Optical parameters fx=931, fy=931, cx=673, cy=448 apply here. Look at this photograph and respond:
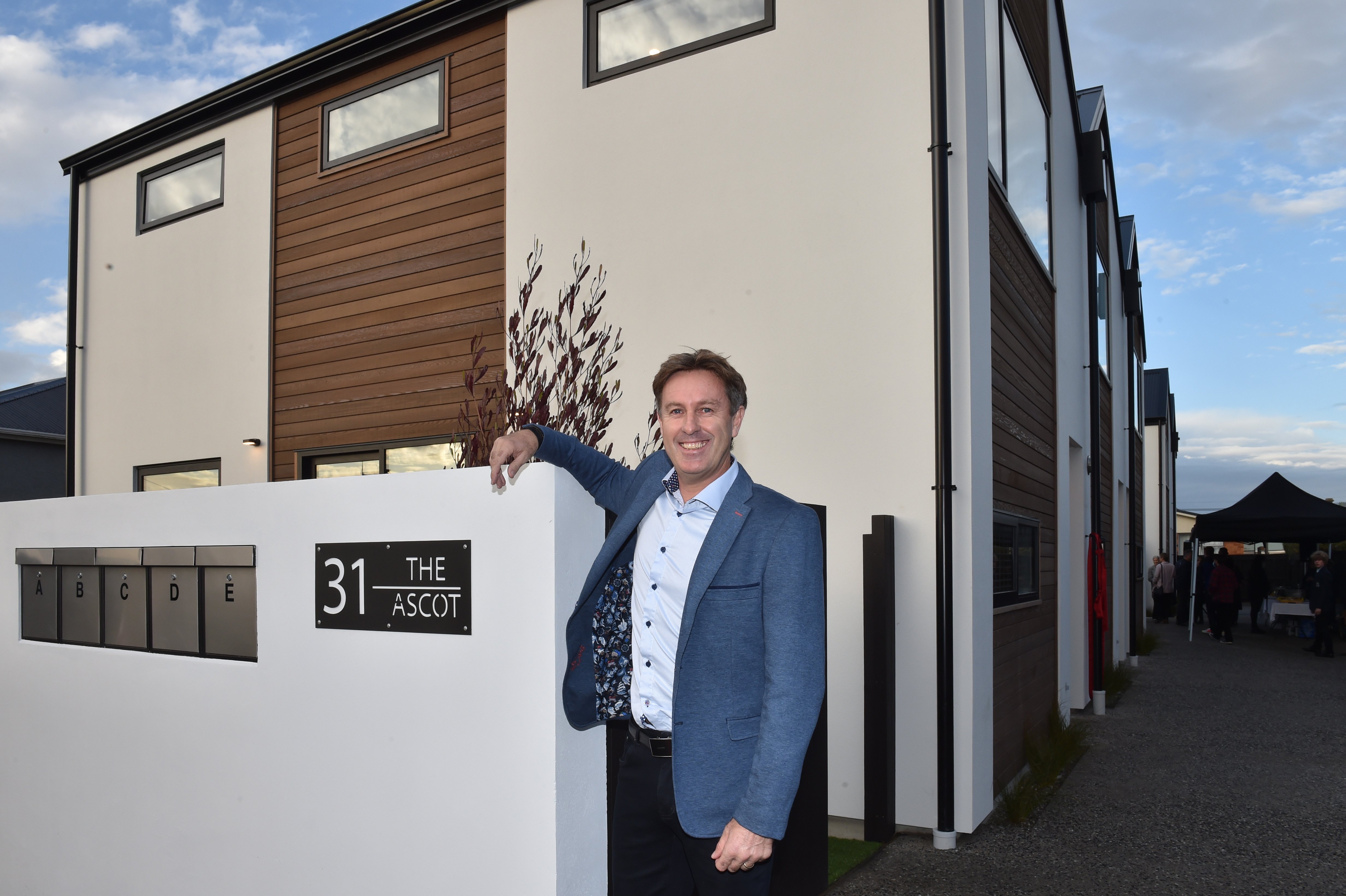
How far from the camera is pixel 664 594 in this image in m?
2.32

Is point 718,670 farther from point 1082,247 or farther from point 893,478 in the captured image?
point 1082,247

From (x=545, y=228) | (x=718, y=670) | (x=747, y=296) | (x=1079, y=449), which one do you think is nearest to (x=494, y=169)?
(x=545, y=228)

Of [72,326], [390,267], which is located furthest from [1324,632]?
[72,326]

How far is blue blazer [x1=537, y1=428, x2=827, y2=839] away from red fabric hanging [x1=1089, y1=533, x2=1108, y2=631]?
799 cm

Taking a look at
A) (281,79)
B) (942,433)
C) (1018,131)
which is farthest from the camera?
(281,79)

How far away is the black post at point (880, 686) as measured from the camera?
482 centimetres

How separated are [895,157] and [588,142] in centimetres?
237

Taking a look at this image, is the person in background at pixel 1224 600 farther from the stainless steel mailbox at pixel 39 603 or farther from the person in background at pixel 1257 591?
the stainless steel mailbox at pixel 39 603

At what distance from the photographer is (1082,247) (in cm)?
1051

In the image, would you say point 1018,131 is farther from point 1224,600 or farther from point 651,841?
point 1224,600

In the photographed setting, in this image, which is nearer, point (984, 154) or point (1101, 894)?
point (1101, 894)

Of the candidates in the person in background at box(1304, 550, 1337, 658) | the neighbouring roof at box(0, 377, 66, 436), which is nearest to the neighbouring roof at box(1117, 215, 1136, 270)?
the person in background at box(1304, 550, 1337, 658)

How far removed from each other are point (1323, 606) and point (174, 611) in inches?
642

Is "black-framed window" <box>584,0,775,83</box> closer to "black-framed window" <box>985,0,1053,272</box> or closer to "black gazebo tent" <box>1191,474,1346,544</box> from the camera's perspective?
"black-framed window" <box>985,0,1053,272</box>
